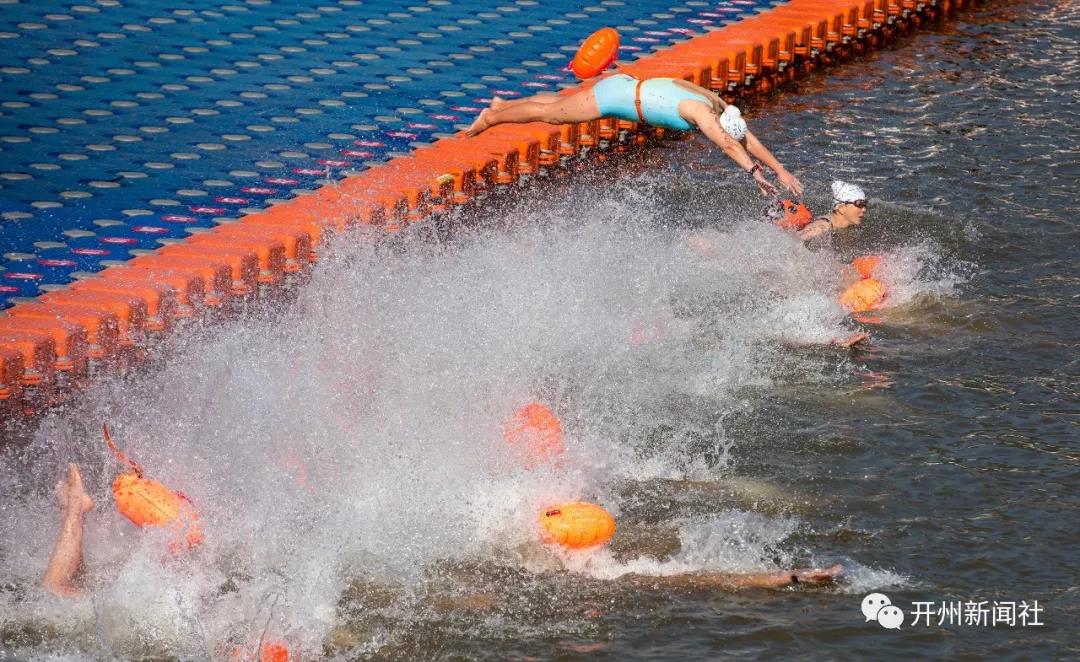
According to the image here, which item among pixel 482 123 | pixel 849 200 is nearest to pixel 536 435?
pixel 849 200

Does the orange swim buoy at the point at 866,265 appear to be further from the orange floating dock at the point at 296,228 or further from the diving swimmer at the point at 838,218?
the orange floating dock at the point at 296,228

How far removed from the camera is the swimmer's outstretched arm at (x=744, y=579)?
236 inches

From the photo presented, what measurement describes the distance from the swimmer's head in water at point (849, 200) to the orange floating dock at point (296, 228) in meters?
2.51

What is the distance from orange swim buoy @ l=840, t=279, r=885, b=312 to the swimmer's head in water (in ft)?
1.47

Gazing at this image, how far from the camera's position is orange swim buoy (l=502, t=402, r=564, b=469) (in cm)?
692

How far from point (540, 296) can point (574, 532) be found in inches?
113

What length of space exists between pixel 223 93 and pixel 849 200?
530 centimetres

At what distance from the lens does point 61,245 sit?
8750 mm

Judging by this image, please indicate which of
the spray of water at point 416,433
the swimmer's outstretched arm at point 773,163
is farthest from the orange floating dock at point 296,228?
the swimmer's outstretched arm at point 773,163

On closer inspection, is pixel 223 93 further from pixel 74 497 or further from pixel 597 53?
pixel 74 497

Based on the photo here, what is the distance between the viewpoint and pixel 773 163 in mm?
8477

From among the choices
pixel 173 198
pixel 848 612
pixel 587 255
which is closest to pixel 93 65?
pixel 173 198

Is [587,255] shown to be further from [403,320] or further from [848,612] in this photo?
[848,612]

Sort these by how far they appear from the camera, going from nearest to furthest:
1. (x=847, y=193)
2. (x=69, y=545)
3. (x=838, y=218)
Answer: (x=69, y=545)
(x=847, y=193)
(x=838, y=218)
